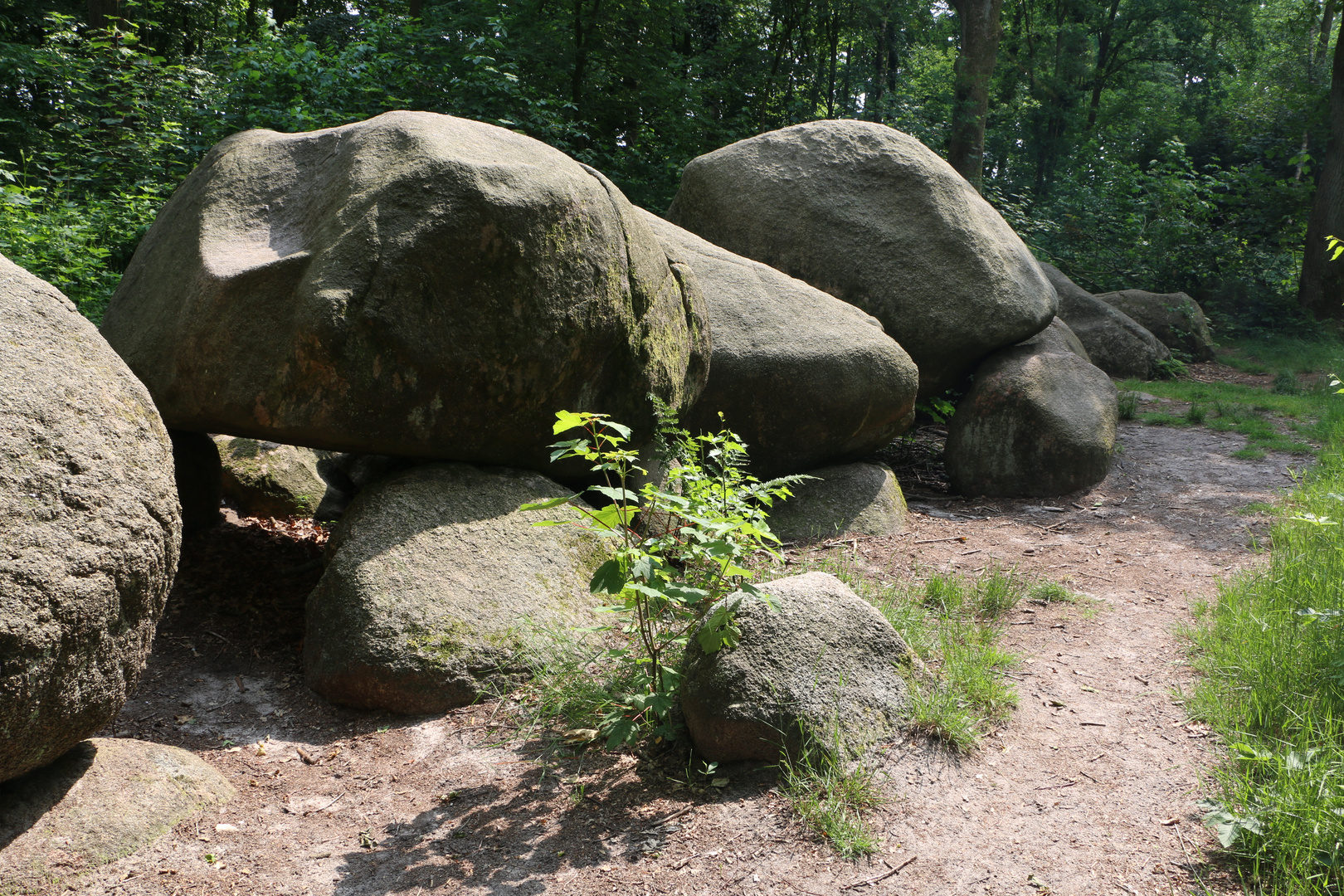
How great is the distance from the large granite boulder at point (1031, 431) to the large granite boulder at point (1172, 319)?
618 centimetres

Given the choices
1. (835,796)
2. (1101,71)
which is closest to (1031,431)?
(835,796)

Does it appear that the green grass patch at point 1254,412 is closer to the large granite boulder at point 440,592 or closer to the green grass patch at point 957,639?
the green grass patch at point 957,639

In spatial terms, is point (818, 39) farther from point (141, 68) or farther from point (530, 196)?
point (530, 196)

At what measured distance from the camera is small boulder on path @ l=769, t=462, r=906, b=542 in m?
6.08

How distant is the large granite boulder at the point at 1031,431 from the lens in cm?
721

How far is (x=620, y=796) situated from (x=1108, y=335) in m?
10.7

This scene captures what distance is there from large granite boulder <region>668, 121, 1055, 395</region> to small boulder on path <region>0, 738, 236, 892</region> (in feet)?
20.0

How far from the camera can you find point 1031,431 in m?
7.25

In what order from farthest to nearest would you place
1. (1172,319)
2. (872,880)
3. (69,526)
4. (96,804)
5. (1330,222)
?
1. (1330,222)
2. (1172,319)
3. (96,804)
4. (872,880)
5. (69,526)

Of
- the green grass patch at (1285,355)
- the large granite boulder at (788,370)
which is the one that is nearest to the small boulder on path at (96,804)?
the large granite boulder at (788,370)

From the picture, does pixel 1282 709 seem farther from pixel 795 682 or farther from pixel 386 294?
pixel 386 294

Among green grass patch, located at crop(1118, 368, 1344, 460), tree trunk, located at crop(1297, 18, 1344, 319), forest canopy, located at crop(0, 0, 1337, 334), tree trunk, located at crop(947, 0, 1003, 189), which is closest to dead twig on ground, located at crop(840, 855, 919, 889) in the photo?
forest canopy, located at crop(0, 0, 1337, 334)

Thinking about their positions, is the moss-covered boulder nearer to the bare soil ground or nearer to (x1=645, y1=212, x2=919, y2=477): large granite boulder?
the bare soil ground

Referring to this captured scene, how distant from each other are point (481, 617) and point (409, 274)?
5.18 feet
